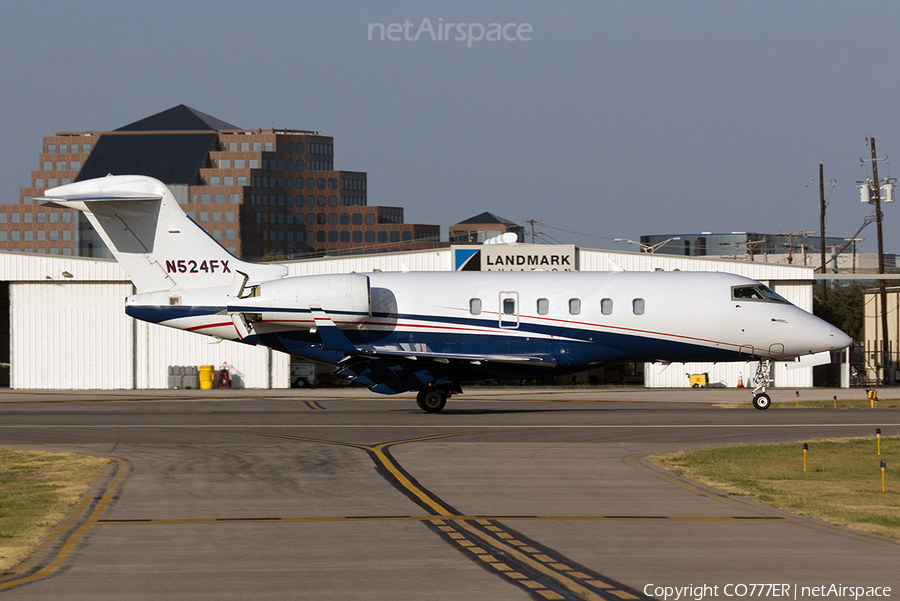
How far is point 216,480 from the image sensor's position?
55.9ft

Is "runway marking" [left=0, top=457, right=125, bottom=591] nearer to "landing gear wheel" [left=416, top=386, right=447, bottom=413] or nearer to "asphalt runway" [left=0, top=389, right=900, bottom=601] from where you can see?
"asphalt runway" [left=0, top=389, right=900, bottom=601]

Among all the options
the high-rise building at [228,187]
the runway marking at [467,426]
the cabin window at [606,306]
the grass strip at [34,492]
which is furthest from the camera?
the high-rise building at [228,187]

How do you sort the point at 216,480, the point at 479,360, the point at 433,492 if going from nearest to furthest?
the point at 433,492, the point at 216,480, the point at 479,360

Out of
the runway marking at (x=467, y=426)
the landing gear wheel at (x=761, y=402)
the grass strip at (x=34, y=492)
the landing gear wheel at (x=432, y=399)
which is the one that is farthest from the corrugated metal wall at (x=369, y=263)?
the grass strip at (x=34, y=492)

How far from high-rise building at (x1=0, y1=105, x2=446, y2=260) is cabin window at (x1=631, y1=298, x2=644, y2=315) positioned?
134642 mm

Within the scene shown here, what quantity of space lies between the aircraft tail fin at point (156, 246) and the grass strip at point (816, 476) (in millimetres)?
16758

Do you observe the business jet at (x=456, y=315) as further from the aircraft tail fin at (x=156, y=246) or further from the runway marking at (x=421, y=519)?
the runway marking at (x=421, y=519)

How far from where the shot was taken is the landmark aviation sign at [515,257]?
154ft

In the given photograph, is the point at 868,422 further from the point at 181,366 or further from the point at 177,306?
the point at 181,366

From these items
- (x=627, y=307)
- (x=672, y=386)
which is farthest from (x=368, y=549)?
(x=672, y=386)

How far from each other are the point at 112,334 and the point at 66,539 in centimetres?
3848

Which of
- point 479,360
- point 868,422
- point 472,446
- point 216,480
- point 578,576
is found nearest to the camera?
point 578,576

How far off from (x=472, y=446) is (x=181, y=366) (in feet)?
97.5
